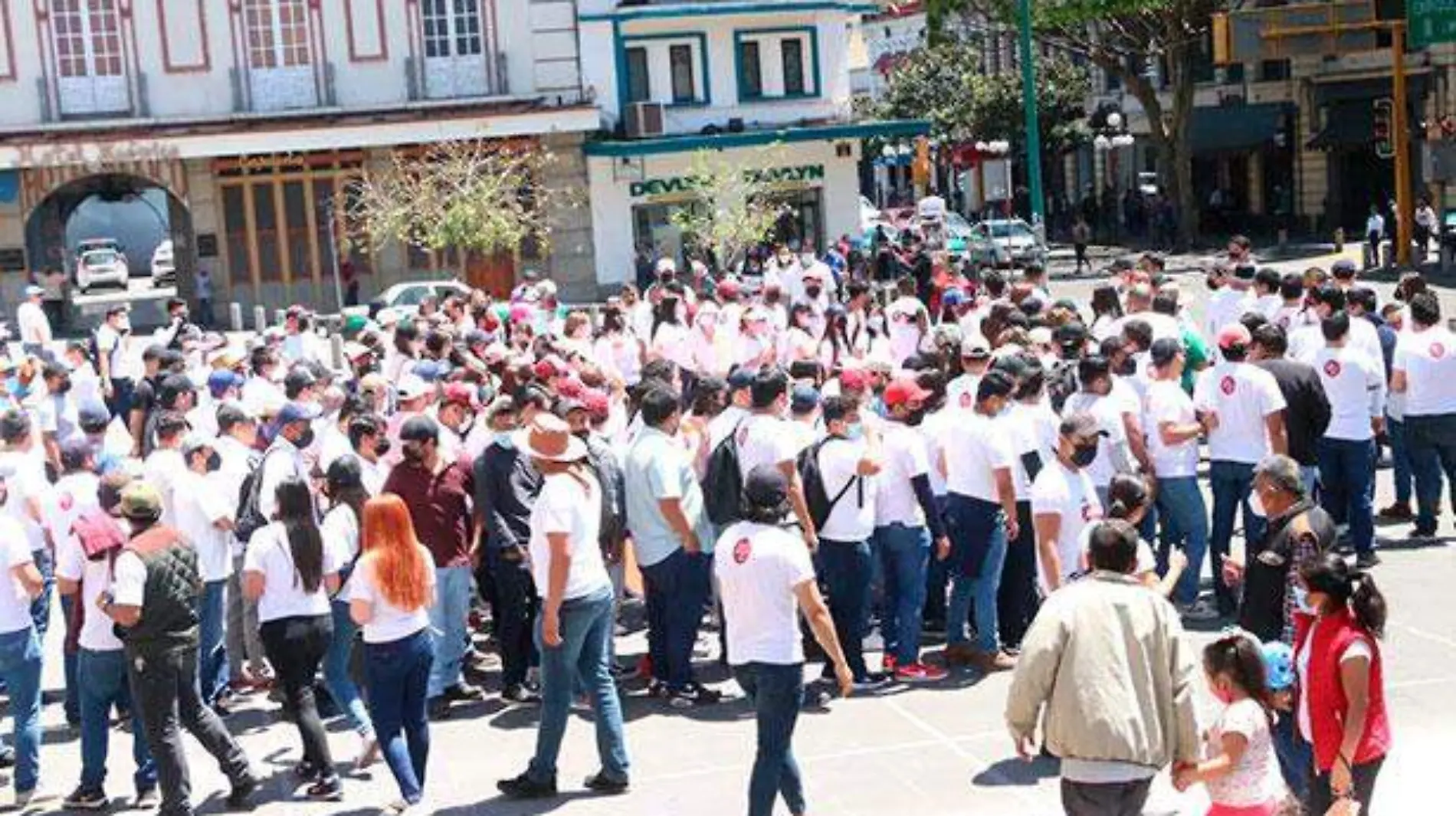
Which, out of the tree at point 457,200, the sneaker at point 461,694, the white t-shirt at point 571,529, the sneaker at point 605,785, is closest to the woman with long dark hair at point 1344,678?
the white t-shirt at point 571,529

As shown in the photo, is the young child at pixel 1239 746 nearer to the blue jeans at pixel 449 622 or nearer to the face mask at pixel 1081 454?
the face mask at pixel 1081 454

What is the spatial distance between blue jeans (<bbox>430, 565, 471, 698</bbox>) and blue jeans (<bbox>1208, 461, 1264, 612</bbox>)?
4.57 metres

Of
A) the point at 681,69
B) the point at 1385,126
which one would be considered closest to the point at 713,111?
the point at 681,69

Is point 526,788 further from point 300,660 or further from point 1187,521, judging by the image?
point 1187,521

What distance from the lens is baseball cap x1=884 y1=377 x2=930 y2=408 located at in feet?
36.9

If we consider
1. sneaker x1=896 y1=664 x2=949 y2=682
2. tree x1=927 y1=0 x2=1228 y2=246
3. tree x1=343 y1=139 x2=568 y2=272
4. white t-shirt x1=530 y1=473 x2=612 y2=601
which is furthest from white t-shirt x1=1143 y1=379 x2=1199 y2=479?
tree x1=927 y1=0 x2=1228 y2=246

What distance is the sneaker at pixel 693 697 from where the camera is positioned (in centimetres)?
1116

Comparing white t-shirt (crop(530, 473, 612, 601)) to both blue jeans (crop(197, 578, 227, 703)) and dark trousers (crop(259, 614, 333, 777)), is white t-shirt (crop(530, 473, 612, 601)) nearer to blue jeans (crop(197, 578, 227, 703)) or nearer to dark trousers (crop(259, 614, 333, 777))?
dark trousers (crop(259, 614, 333, 777))

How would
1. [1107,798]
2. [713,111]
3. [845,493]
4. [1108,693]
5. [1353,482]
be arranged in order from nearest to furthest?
1. [1108,693]
2. [1107,798]
3. [845,493]
4. [1353,482]
5. [713,111]

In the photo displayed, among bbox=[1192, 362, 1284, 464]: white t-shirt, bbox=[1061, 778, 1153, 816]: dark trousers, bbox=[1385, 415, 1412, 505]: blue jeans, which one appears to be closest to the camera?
bbox=[1061, 778, 1153, 816]: dark trousers

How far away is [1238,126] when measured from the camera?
2051 inches

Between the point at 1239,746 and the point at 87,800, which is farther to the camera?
the point at 87,800

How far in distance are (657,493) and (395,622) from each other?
2.05 m

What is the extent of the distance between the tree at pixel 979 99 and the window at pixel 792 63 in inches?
550
